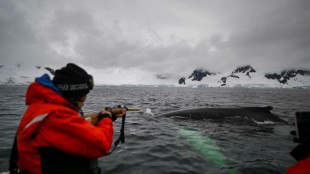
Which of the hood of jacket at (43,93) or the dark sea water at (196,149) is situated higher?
the hood of jacket at (43,93)

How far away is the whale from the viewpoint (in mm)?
12891

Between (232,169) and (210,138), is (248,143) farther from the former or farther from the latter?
(232,169)

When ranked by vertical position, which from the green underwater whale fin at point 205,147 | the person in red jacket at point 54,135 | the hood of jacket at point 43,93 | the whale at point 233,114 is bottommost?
the green underwater whale fin at point 205,147

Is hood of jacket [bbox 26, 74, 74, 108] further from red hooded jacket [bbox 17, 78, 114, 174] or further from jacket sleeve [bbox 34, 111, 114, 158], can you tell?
jacket sleeve [bbox 34, 111, 114, 158]

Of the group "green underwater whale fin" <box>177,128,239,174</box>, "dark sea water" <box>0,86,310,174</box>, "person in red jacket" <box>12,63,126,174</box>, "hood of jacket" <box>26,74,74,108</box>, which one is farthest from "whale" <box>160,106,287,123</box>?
"hood of jacket" <box>26,74,74,108</box>

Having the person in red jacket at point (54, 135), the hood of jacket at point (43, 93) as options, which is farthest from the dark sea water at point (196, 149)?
the hood of jacket at point (43, 93)

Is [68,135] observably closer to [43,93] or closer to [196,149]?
[43,93]

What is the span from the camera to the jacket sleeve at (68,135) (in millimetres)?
2330

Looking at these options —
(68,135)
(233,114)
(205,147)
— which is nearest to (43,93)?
(68,135)

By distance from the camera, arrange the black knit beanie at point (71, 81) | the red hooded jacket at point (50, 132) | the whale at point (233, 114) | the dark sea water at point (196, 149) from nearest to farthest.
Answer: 1. the red hooded jacket at point (50, 132)
2. the black knit beanie at point (71, 81)
3. the dark sea water at point (196, 149)
4. the whale at point (233, 114)

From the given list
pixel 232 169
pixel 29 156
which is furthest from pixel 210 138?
pixel 29 156

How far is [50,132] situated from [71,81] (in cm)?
92

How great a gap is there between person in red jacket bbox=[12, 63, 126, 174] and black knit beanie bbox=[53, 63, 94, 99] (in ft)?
0.05

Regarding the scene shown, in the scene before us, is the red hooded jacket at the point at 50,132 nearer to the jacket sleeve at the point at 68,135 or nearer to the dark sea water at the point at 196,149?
the jacket sleeve at the point at 68,135
